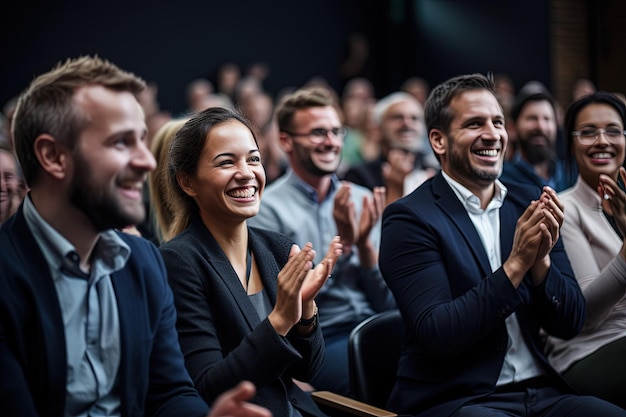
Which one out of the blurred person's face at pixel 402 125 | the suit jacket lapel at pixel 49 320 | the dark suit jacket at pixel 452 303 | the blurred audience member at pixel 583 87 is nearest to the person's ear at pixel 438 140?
the dark suit jacket at pixel 452 303

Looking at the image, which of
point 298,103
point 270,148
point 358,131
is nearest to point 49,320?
point 298,103

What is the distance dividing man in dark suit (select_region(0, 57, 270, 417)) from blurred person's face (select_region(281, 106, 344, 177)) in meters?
1.85

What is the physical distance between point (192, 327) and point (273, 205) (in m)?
1.35

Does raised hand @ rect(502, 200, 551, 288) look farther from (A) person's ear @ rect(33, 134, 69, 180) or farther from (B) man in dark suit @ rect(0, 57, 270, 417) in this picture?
(A) person's ear @ rect(33, 134, 69, 180)

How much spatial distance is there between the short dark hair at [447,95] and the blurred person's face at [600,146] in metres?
0.50

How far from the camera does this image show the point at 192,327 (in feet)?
6.26

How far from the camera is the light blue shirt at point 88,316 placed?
1.45 meters

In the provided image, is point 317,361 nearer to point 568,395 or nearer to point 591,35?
point 568,395

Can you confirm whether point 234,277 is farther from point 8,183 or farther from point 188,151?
point 8,183

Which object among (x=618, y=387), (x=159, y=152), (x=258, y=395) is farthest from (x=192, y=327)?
(x=618, y=387)

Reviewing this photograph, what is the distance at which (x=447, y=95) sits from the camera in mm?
2453

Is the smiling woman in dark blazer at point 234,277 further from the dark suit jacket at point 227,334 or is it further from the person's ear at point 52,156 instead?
the person's ear at point 52,156

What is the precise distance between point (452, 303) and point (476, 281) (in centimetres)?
13

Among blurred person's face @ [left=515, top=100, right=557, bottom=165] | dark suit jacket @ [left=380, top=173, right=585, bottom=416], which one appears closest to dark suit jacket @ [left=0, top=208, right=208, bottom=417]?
dark suit jacket @ [left=380, top=173, right=585, bottom=416]
